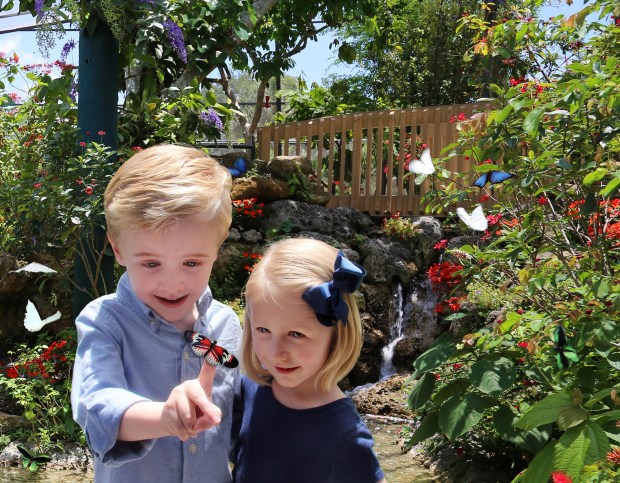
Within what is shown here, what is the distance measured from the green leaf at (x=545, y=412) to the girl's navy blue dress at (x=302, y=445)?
68 centimetres

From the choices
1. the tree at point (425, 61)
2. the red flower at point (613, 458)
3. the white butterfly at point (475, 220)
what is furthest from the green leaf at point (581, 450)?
the tree at point (425, 61)

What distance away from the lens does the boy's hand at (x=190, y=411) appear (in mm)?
1029

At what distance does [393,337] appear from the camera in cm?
773

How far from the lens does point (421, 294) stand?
26.7 ft

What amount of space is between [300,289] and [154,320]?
0.28 m

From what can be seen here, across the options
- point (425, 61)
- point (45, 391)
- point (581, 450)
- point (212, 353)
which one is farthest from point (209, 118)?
point (425, 61)

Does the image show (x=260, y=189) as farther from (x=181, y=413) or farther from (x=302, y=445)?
(x=181, y=413)

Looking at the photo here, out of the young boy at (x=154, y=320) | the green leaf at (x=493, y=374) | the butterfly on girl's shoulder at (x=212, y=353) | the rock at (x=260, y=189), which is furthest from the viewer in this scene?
the rock at (x=260, y=189)

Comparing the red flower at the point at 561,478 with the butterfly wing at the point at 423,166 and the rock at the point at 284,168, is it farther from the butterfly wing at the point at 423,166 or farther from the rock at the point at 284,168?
the rock at the point at 284,168

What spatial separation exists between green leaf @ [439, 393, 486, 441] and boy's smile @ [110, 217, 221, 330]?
6.63 ft

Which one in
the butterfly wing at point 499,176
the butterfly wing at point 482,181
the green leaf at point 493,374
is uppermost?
the butterfly wing at point 499,176

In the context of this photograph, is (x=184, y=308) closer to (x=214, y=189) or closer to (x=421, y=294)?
(x=214, y=189)

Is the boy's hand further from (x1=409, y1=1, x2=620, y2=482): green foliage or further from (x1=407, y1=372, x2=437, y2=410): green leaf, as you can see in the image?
(x1=407, y1=372, x2=437, y2=410): green leaf

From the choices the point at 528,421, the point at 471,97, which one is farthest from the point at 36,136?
the point at 471,97
